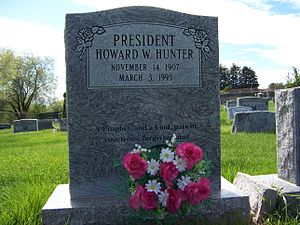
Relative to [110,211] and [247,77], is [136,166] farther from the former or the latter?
[247,77]

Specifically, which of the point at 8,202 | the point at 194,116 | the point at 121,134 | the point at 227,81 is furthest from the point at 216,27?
the point at 227,81

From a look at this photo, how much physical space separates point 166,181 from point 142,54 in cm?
156

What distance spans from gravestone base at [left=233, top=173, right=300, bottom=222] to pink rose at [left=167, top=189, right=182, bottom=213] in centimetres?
122

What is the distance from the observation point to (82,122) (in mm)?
3562

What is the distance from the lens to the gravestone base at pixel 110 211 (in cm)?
317

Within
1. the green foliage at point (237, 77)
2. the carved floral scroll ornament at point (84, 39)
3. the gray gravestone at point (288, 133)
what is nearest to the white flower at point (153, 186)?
the carved floral scroll ornament at point (84, 39)

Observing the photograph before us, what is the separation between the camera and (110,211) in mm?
3285

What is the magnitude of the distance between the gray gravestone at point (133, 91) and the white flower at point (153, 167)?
0.92 meters

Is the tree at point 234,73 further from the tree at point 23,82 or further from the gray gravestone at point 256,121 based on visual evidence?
the gray gravestone at point 256,121

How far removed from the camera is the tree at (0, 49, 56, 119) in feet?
155

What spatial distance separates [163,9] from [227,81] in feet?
260

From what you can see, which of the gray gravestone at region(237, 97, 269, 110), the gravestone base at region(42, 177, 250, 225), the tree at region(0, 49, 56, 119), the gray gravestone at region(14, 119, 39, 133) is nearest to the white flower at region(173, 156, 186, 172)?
the gravestone base at region(42, 177, 250, 225)

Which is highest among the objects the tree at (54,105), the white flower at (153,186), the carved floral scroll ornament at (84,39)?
the tree at (54,105)

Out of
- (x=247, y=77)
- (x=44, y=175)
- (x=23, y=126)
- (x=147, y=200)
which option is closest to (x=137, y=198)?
(x=147, y=200)
